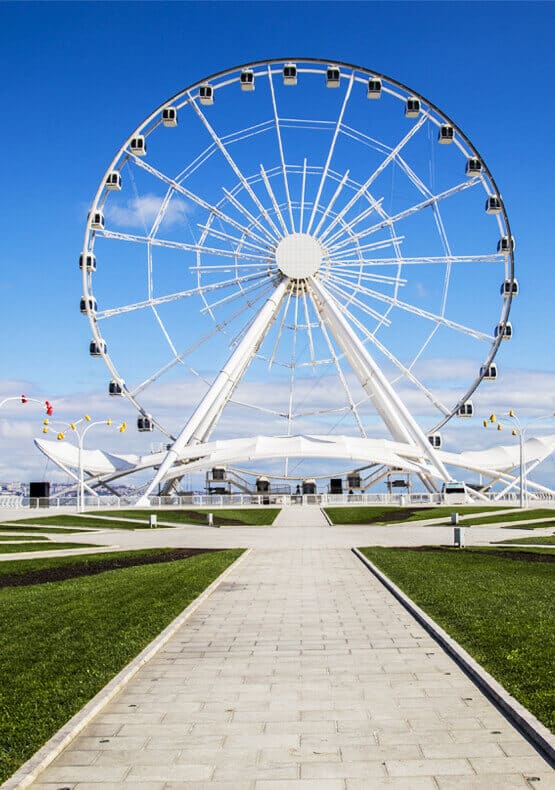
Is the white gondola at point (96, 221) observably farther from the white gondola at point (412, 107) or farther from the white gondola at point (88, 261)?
the white gondola at point (412, 107)

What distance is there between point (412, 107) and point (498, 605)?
146 feet

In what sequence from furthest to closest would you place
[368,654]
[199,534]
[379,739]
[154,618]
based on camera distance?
[199,534], [154,618], [368,654], [379,739]

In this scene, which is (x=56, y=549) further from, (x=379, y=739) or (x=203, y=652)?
(x=379, y=739)

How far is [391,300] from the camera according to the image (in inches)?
2135

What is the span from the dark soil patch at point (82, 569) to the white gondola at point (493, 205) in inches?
1399

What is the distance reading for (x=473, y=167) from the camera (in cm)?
5328

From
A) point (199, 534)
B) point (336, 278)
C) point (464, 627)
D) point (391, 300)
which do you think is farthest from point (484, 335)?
point (464, 627)

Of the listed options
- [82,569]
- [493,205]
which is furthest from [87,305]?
[82,569]

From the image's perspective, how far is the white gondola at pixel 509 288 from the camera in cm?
5544

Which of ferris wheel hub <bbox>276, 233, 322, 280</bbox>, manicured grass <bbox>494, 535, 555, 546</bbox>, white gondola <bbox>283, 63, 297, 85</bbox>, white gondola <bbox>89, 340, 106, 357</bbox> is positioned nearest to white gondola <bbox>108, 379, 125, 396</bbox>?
white gondola <bbox>89, 340, 106, 357</bbox>

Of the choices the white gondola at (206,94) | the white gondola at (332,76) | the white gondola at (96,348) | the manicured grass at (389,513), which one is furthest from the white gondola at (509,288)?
the white gondola at (96,348)

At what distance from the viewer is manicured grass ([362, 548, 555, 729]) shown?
349 inches

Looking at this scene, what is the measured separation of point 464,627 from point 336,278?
1821 inches

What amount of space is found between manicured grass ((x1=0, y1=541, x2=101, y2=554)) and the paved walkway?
1683 centimetres
